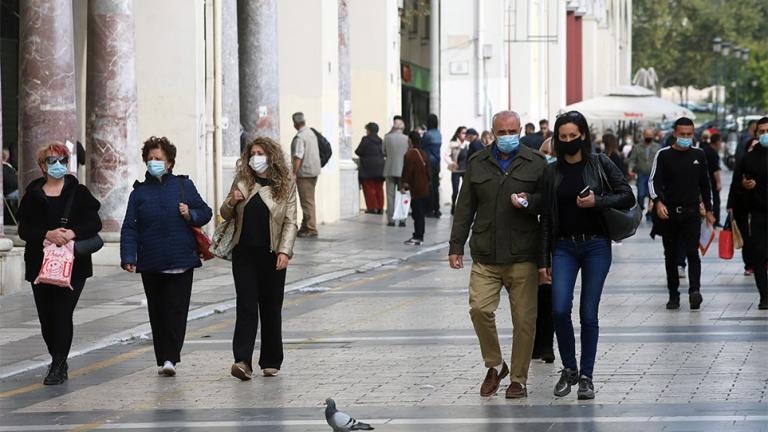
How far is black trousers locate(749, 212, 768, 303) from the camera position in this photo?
1593cm

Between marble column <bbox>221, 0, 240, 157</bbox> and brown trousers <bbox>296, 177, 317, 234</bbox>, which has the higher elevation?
marble column <bbox>221, 0, 240, 157</bbox>

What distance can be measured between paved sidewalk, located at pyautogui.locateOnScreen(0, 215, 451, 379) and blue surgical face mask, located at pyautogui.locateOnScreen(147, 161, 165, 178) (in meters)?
1.70

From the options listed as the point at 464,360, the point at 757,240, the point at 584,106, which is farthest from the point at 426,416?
the point at 584,106

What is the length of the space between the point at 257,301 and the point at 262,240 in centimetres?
43

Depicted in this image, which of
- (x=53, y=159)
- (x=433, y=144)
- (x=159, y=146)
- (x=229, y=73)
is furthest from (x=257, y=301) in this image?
(x=433, y=144)

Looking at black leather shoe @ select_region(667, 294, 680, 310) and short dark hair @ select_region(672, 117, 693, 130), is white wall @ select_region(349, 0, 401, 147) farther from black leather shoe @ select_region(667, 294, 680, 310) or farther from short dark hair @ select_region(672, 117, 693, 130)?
black leather shoe @ select_region(667, 294, 680, 310)

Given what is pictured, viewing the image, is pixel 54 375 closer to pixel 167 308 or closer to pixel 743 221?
pixel 167 308

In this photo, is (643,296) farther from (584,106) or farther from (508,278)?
(584,106)

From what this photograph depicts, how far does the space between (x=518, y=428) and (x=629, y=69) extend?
9945cm

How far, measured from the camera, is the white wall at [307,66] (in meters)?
30.8

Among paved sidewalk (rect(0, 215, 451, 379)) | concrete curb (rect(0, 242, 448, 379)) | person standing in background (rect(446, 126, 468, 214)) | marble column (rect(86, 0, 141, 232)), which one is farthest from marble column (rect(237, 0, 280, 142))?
person standing in background (rect(446, 126, 468, 214))

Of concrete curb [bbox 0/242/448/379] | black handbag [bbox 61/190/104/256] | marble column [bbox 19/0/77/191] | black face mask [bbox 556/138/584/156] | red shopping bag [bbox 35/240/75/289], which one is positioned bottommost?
concrete curb [bbox 0/242/448/379]

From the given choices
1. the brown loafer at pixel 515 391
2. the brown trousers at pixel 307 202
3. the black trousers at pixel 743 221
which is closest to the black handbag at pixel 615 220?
the brown loafer at pixel 515 391

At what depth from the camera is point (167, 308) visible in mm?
12398
